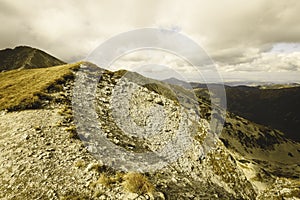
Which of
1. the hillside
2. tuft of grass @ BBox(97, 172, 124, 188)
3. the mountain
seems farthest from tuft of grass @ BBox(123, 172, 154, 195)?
the mountain

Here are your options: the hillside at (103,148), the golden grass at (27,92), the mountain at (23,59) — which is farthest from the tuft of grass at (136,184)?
the mountain at (23,59)

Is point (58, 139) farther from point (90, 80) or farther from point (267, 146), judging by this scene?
point (267, 146)

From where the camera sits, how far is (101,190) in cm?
1401

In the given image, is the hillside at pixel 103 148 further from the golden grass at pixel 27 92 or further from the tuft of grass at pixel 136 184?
the golden grass at pixel 27 92

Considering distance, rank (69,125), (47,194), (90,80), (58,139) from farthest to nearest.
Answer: (90,80) → (69,125) → (58,139) → (47,194)

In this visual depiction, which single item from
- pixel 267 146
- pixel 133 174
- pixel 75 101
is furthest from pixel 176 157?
pixel 267 146

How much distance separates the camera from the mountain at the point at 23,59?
142 m

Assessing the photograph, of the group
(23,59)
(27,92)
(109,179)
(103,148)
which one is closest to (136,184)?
(109,179)

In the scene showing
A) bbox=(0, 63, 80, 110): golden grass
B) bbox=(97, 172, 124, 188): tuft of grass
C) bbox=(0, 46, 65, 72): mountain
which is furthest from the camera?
bbox=(0, 46, 65, 72): mountain

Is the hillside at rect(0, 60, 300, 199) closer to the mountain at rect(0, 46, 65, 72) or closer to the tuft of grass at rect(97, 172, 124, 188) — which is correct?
the tuft of grass at rect(97, 172, 124, 188)

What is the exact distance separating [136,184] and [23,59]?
554 ft

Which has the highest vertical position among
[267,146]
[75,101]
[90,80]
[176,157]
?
[90,80]

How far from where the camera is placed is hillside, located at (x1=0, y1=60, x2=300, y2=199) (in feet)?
47.0

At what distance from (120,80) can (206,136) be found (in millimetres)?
16413
